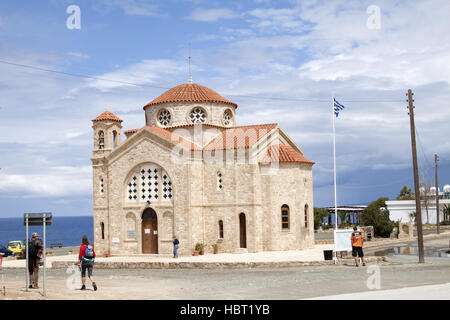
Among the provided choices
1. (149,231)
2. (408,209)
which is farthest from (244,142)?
(408,209)

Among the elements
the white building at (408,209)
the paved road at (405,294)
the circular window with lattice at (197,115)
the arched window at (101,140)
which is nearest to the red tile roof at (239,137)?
the circular window with lattice at (197,115)

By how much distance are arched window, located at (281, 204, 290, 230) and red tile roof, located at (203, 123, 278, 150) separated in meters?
4.97

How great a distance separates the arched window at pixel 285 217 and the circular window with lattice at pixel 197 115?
885 cm

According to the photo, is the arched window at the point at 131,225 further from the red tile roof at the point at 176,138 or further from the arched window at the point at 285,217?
the arched window at the point at 285,217

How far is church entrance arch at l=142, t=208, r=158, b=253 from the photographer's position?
37.0 metres

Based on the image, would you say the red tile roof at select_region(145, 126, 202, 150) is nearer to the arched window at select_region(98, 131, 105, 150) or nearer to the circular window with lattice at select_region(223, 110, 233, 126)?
the circular window with lattice at select_region(223, 110, 233, 126)

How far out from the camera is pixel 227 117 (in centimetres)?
4150

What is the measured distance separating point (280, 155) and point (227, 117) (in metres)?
6.22

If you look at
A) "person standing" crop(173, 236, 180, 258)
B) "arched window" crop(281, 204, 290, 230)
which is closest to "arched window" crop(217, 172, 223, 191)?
"arched window" crop(281, 204, 290, 230)

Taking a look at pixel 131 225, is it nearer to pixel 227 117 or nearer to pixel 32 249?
pixel 227 117

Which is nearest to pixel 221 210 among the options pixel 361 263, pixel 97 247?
pixel 97 247

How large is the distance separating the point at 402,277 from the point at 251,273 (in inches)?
281

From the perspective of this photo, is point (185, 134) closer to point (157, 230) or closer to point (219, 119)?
point (219, 119)

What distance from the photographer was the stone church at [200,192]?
36.2 meters
